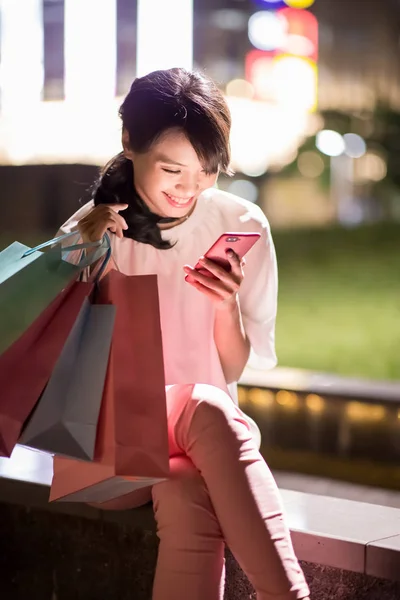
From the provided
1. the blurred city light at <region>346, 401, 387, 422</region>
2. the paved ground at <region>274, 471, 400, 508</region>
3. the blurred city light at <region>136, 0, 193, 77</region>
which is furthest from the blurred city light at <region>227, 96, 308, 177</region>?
the paved ground at <region>274, 471, 400, 508</region>

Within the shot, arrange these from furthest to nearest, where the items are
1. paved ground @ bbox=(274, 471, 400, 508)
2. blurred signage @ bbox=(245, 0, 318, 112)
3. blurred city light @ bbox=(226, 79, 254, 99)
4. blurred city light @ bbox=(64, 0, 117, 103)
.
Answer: blurred city light @ bbox=(226, 79, 254, 99) → blurred signage @ bbox=(245, 0, 318, 112) → blurred city light @ bbox=(64, 0, 117, 103) → paved ground @ bbox=(274, 471, 400, 508)

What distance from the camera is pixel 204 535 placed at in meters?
1.78

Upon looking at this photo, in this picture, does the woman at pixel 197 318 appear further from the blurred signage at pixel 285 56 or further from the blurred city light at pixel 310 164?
the blurred city light at pixel 310 164

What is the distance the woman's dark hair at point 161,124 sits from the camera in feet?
6.54

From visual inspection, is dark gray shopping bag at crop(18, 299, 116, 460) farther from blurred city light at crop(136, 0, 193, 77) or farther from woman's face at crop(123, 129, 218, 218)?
blurred city light at crop(136, 0, 193, 77)

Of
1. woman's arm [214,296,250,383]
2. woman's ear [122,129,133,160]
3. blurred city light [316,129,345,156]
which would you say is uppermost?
blurred city light [316,129,345,156]

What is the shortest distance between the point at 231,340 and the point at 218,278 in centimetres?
27

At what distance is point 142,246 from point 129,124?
311 millimetres

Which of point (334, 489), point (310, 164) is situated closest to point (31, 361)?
point (334, 489)

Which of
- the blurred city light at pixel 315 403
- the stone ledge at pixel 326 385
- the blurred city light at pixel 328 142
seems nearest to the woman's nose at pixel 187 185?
the stone ledge at pixel 326 385

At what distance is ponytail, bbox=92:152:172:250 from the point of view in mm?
2133

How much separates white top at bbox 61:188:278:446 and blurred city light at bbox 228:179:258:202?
14640mm

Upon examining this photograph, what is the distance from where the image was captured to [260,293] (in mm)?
2230

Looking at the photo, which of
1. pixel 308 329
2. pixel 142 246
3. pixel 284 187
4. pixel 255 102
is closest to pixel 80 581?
pixel 142 246
